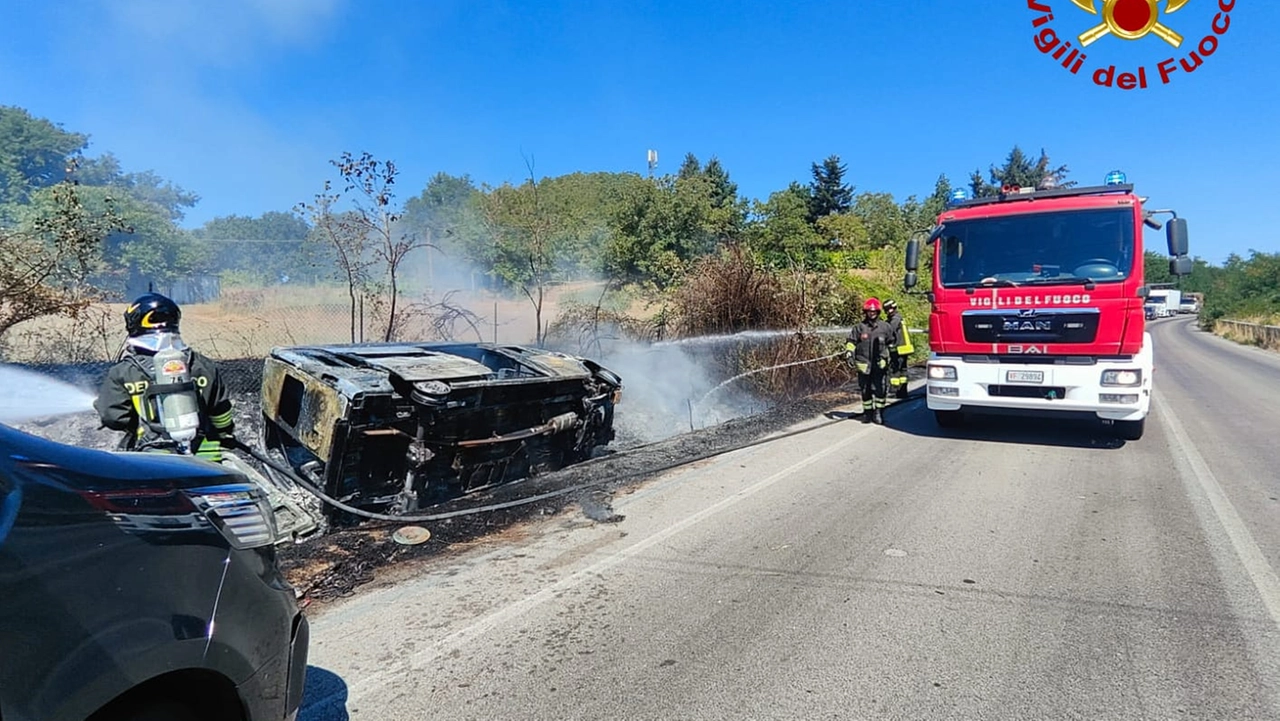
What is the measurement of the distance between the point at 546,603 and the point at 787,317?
10.8 m

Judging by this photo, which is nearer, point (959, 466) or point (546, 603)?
point (546, 603)

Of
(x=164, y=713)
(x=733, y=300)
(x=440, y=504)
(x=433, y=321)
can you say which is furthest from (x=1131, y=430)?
(x=433, y=321)

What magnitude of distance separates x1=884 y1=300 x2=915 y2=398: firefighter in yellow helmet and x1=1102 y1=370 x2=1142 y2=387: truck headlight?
Answer: 2795 millimetres

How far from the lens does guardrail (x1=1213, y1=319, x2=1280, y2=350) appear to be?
85.3 feet

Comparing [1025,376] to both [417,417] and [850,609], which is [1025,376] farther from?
[417,417]

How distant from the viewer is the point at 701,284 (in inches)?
532

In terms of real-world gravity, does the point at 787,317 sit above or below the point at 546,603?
above

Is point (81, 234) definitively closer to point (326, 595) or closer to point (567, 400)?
point (567, 400)

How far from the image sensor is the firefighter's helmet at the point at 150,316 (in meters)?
3.89

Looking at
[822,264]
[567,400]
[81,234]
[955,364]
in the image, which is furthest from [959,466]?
[822,264]

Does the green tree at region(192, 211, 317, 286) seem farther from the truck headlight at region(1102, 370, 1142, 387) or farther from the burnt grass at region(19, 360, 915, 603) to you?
the truck headlight at region(1102, 370, 1142, 387)

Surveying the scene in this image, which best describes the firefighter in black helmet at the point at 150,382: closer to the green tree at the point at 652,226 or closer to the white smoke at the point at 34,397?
the white smoke at the point at 34,397

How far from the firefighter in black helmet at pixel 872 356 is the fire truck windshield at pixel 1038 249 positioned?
1.44 metres

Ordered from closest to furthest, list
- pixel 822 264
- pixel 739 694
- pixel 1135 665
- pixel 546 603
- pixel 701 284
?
pixel 739 694 < pixel 1135 665 < pixel 546 603 < pixel 701 284 < pixel 822 264
